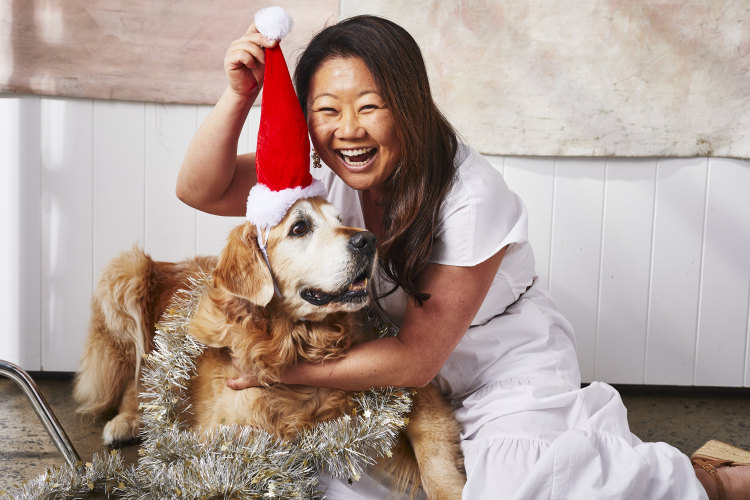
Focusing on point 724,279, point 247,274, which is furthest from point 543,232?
point 247,274

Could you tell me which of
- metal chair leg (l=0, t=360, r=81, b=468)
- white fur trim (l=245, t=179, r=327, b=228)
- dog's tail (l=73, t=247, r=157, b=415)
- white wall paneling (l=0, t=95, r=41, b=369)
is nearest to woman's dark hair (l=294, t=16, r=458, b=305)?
white fur trim (l=245, t=179, r=327, b=228)

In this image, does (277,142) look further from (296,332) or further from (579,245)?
(579,245)

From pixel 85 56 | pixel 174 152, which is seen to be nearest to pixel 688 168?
pixel 174 152

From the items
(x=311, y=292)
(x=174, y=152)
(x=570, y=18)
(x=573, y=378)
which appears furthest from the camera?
(x=174, y=152)

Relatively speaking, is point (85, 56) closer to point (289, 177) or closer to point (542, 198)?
point (289, 177)

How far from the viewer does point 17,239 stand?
8.54ft

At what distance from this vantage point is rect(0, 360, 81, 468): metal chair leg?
5.81ft

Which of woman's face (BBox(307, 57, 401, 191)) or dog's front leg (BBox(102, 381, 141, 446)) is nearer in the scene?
woman's face (BBox(307, 57, 401, 191))

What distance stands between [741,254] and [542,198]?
0.83 m

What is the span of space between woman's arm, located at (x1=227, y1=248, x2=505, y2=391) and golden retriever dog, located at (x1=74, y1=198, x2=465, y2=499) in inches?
1.3

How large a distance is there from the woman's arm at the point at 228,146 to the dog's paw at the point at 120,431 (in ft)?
2.52

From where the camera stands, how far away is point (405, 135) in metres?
1.46

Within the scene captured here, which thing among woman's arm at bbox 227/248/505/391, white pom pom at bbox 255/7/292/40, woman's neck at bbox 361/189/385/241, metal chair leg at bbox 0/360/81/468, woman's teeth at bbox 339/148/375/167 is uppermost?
white pom pom at bbox 255/7/292/40

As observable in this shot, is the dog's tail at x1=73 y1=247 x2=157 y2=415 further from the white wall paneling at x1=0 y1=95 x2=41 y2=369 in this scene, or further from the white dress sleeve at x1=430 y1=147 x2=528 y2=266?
the white dress sleeve at x1=430 y1=147 x2=528 y2=266
